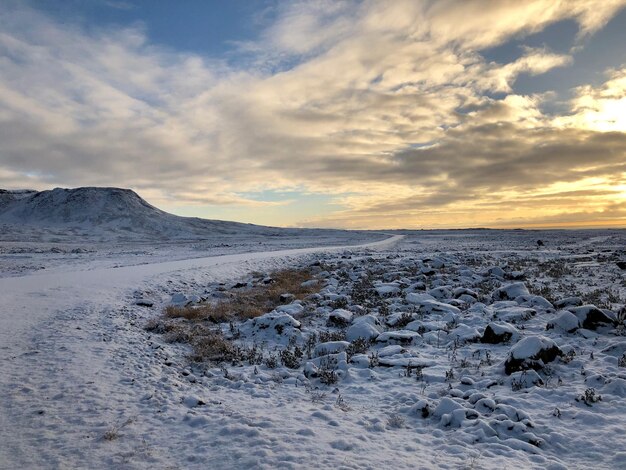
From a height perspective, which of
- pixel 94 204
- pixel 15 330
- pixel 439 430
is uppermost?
pixel 94 204

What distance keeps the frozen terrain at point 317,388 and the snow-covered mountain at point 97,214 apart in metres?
80.9

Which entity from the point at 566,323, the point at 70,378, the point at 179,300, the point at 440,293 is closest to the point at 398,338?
the point at 566,323

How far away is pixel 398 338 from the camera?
9.80 m

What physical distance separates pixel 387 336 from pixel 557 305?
20.7ft

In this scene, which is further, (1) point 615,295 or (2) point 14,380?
(1) point 615,295

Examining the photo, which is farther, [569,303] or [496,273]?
[496,273]

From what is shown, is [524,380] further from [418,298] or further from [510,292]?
[510,292]

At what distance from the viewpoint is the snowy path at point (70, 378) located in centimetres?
480

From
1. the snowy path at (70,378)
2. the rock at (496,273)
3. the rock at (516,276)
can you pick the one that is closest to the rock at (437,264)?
the rock at (496,273)

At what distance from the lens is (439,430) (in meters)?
5.43

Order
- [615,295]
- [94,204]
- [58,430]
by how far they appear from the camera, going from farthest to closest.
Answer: [94,204]
[615,295]
[58,430]

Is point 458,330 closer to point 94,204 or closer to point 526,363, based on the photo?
point 526,363

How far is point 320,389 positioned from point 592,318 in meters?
7.23

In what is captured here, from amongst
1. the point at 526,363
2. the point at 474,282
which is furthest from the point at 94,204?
the point at 526,363
